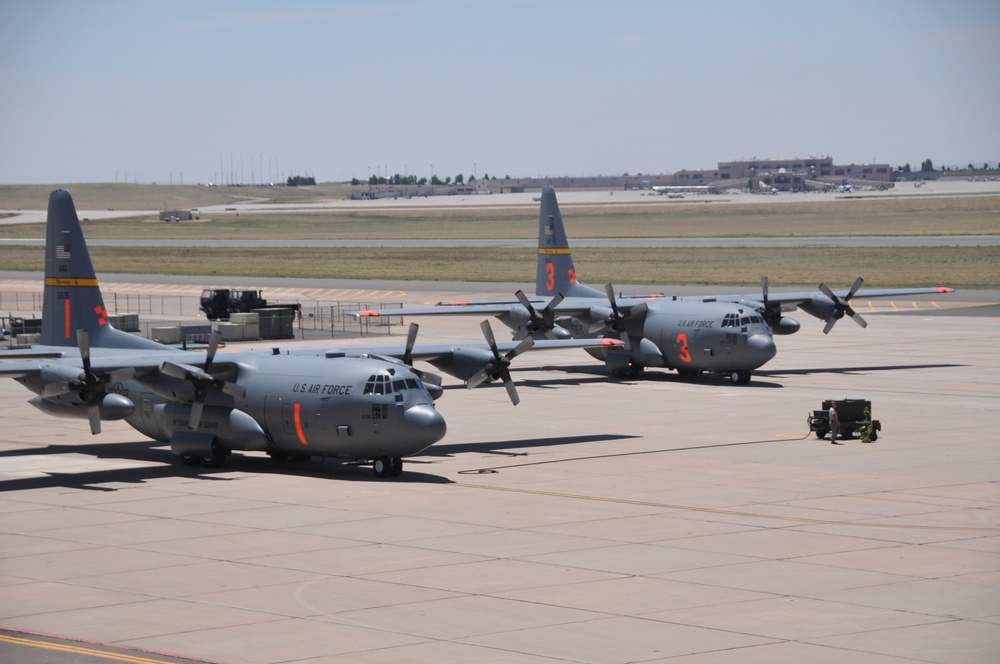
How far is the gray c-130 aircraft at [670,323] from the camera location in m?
51.6

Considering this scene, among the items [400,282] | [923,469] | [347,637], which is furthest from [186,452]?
[400,282]

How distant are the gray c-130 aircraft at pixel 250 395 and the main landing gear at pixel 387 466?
0.03 meters

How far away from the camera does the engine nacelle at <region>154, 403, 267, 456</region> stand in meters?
34.4

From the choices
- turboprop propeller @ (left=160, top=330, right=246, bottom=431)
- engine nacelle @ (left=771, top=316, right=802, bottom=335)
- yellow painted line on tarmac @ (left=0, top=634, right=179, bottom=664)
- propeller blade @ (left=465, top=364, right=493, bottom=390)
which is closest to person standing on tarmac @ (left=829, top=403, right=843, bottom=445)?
propeller blade @ (left=465, top=364, right=493, bottom=390)

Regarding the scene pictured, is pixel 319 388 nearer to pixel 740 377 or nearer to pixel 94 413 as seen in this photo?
pixel 94 413

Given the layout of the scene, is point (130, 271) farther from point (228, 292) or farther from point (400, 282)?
point (228, 292)

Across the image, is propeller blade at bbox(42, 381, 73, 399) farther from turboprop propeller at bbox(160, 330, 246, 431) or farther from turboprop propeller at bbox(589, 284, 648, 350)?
turboprop propeller at bbox(589, 284, 648, 350)

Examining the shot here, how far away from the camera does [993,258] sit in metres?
119

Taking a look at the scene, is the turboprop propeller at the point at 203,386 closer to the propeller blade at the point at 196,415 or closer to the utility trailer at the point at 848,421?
the propeller blade at the point at 196,415

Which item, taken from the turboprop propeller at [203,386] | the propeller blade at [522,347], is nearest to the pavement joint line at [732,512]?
the turboprop propeller at [203,386]

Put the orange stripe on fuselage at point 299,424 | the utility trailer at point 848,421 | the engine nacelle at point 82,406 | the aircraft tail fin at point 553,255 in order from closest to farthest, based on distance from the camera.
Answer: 1. the engine nacelle at point 82,406
2. the orange stripe on fuselage at point 299,424
3. the utility trailer at point 848,421
4. the aircraft tail fin at point 553,255

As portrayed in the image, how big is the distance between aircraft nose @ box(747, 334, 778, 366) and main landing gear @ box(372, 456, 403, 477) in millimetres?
21573

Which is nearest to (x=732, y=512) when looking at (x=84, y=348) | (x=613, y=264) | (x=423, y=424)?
(x=423, y=424)

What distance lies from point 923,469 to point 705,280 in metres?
75.7
